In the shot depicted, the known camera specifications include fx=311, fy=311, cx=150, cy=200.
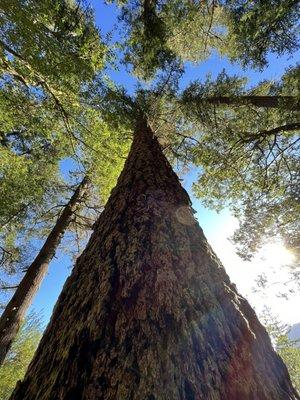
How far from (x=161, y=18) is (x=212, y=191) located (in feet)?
21.7

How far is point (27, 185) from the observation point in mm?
10188

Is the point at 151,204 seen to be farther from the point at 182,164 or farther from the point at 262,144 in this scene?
the point at 182,164

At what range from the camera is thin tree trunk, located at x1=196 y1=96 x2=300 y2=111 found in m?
8.61

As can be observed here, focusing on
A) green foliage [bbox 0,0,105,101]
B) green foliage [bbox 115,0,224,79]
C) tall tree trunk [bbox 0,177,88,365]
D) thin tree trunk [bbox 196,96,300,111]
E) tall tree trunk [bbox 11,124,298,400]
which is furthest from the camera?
green foliage [bbox 115,0,224,79]

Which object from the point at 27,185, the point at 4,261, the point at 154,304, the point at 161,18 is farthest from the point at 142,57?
the point at 154,304

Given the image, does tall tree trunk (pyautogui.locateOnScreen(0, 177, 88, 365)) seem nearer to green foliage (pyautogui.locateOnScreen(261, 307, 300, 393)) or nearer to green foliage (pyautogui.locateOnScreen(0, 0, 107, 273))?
green foliage (pyautogui.locateOnScreen(0, 0, 107, 273))

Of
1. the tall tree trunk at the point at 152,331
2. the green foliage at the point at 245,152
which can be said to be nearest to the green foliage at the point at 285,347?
the green foliage at the point at 245,152

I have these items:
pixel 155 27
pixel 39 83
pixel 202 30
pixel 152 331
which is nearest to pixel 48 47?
pixel 39 83

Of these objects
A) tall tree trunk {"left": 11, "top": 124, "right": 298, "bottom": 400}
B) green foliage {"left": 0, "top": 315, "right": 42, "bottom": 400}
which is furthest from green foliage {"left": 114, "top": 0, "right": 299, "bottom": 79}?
green foliage {"left": 0, "top": 315, "right": 42, "bottom": 400}

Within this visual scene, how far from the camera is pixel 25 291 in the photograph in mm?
8641

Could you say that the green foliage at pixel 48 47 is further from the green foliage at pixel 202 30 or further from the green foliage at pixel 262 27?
the green foliage at pixel 262 27

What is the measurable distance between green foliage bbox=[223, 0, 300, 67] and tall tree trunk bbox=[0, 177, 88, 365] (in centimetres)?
804

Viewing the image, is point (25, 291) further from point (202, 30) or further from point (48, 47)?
point (202, 30)

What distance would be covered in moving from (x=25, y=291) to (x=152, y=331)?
8.07 metres
